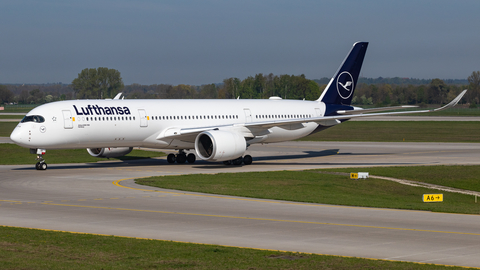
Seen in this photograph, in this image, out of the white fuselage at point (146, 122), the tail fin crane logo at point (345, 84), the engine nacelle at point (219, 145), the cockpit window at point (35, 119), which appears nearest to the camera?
the cockpit window at point (35, 119)

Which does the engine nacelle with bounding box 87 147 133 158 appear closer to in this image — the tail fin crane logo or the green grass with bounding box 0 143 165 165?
the green grass with bounding box 0 143 165 165

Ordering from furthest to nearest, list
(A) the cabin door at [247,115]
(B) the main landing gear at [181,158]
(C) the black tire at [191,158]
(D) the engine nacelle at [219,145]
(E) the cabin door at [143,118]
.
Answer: (A) the cabin door at [247,115] < (C) the black tire at [191,158] < (B) the main landing gear at [181,158] < (E) the cabin door at [143,118] < (D) the engine nacelle at [219,145]

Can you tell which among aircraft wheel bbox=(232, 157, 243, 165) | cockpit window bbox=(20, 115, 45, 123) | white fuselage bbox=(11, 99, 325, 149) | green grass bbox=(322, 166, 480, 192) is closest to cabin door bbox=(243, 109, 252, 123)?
white fuselage bbox=(11, 99, 325, 149)

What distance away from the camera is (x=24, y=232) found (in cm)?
1888

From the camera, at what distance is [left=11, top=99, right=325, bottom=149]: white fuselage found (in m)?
37.7

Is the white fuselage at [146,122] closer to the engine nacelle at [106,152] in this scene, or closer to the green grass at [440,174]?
the engine nacelle at [106,152]

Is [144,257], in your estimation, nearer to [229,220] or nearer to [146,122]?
[229,220]

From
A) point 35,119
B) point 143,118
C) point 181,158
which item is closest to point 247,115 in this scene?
point 181,158

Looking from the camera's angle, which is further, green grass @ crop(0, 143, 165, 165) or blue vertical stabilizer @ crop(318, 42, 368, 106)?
blue vertical stabilizer @ crop(318, 42, 368, 106)

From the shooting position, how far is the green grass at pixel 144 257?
14.5 metres

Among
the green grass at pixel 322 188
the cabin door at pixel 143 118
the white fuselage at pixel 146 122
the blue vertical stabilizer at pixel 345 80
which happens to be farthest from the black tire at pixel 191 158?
the blue vertical stabilizer at pixel 345 80

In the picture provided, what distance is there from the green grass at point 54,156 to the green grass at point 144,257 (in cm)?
2908

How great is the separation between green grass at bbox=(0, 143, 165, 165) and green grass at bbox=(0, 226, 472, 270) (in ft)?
95.4

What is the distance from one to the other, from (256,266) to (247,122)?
103 feet
